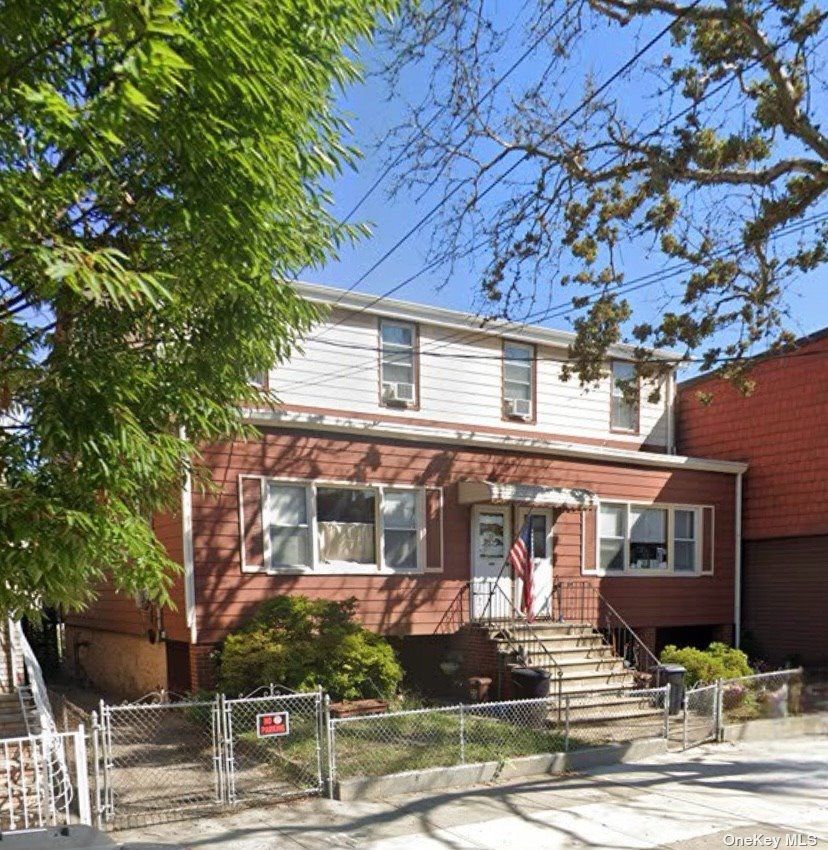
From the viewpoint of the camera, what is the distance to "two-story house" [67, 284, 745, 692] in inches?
431

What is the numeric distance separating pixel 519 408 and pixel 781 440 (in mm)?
5673

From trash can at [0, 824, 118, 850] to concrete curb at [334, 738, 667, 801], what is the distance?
4493 millimetres

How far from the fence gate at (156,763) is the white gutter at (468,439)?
4.21 m

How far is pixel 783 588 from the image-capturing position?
622 inches

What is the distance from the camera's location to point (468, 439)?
42.6 ft

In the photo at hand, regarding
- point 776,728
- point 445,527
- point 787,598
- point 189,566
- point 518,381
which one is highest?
point 518,381

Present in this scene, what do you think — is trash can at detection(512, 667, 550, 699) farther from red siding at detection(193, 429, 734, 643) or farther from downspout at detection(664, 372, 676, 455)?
downspout at detection(664, 372, 676, 455)

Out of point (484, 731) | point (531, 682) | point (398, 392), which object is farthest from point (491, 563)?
point (484, 731)

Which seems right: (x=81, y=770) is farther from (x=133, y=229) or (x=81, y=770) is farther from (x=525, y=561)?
(x=525, y=561)

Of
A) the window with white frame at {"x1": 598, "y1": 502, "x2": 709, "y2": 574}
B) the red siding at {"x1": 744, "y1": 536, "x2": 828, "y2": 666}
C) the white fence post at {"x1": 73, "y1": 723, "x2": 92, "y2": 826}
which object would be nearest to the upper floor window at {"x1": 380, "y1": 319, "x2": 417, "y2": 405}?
the window with white frame at {"x1": 598, "y1": 502, "x2": 709, "y2": 574}

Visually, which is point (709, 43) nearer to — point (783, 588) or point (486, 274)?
point (486, 274)

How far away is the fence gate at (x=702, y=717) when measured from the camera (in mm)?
Answer: 10066

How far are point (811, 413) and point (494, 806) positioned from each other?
38.7 ft

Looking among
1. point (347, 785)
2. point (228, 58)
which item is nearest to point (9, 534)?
point (228, 58)
